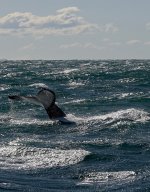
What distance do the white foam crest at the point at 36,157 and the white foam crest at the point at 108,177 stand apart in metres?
1.77

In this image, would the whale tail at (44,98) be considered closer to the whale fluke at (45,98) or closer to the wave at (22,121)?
the whale fluke at (45,98)

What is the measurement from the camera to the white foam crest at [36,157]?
1825 cm

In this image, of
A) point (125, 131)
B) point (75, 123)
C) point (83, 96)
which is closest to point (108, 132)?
point (125, 131)

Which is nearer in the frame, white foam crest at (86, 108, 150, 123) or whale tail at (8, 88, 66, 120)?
whale tail at (8, 88, 66, 120)

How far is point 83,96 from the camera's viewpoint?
43281 mm

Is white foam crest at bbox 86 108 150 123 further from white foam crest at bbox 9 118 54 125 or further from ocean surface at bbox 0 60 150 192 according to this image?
white foam crest at bbox 9 118 54 125

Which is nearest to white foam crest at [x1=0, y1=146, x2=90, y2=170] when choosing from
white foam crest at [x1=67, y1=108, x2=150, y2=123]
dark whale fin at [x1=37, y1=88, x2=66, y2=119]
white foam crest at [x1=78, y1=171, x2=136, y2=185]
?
white foam crest at [x1=78, y1=171, x2=136, y2=185]

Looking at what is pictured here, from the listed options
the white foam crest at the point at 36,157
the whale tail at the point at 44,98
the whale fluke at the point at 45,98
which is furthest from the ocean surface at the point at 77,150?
the whale tail at the point at 44,98

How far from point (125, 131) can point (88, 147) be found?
4.10 metres

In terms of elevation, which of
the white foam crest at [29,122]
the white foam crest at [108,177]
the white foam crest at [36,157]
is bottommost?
the white foam crest at [29,122]

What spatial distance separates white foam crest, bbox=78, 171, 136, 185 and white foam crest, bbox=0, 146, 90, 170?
5.82 ft

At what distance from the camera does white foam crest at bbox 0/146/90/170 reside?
18250mm

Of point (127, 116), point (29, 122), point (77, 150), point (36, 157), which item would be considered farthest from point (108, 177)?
→ point (127, 116)

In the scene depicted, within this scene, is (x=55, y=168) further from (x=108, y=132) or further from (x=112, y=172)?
(x=108, y=132)
